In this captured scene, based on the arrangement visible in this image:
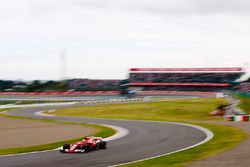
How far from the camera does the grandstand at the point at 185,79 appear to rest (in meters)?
105

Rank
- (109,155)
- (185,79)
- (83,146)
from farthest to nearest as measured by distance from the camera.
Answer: (185,79), (83,146), (109,155)

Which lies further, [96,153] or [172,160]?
[96,153]

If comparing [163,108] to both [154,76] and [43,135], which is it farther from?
[154,76]

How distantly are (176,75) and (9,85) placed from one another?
42991 millimetres

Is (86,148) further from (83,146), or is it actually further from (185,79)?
(185,79)

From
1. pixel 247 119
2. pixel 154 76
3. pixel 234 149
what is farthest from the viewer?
pixel 154 76

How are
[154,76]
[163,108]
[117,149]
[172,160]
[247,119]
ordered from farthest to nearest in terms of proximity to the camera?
[154,76], [163,108], [247,119], [117,149], [172,160]

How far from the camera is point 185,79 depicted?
10919cm

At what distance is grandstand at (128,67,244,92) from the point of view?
105 m

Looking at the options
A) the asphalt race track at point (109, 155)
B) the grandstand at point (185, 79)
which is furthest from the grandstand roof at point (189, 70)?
the asphalt race track at point (109, 155)

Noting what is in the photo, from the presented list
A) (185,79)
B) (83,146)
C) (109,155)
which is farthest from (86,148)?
(185,79)

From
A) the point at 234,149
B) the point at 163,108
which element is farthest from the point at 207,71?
the point at 234,149

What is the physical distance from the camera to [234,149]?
48.6 feet

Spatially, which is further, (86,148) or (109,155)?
(86,148)
